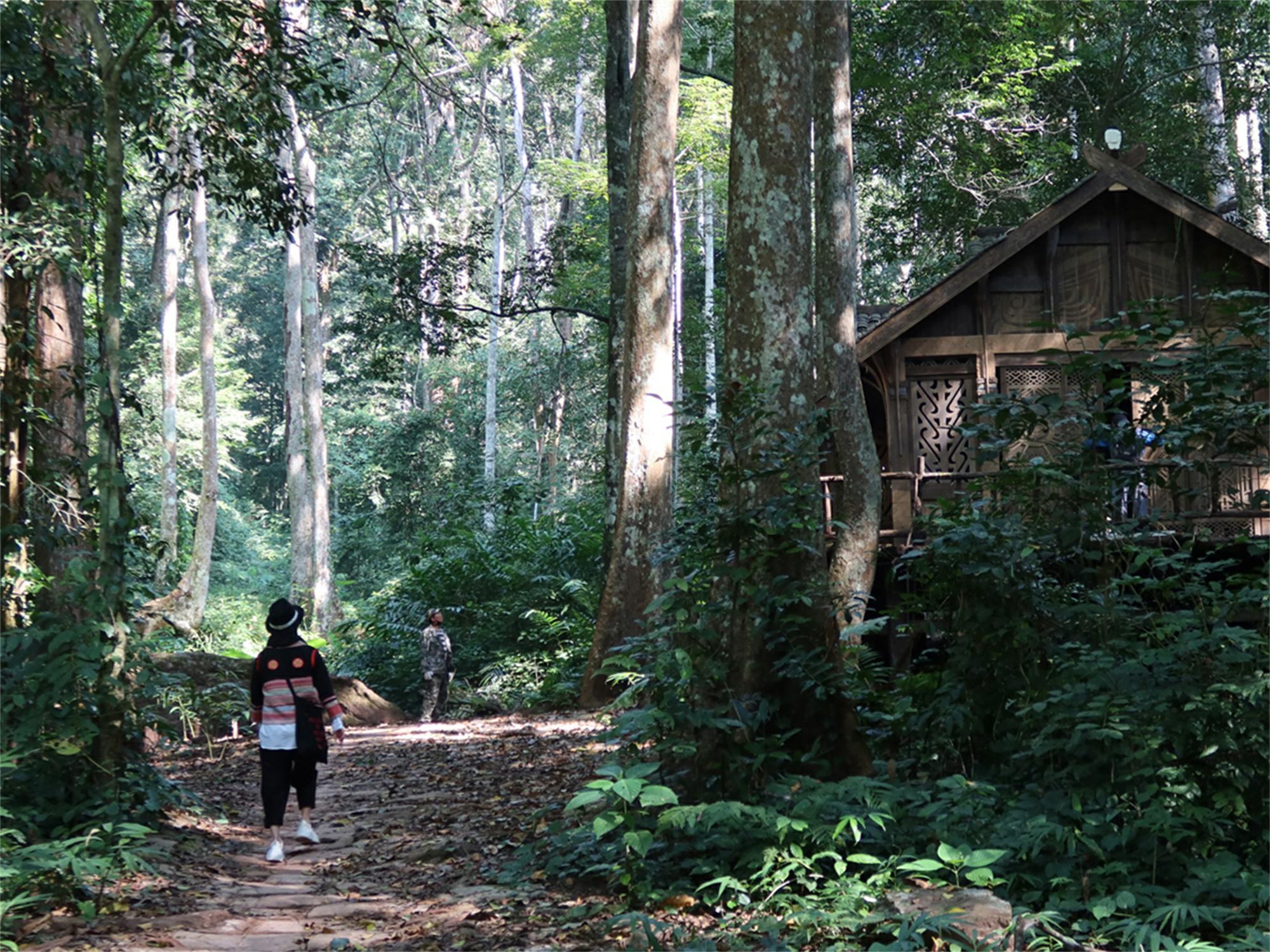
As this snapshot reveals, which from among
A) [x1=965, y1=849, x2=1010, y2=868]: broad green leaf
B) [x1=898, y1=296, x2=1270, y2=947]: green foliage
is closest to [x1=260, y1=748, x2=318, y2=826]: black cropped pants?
[x1=898, y1=296, x2=1270, y2=947]: green foliage

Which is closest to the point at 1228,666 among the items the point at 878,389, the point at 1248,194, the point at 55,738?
the point at 55,738

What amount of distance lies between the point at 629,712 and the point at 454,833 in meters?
2.48

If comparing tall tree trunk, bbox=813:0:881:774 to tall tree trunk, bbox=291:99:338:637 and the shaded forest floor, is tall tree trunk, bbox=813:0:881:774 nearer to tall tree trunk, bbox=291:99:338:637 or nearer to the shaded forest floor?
the shaded forest floor

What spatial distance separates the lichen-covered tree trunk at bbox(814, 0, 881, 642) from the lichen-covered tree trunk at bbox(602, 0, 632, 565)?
4.00m

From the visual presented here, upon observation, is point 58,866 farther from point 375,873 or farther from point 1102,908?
point 1102,908

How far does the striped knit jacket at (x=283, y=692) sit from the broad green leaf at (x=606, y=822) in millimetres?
3175

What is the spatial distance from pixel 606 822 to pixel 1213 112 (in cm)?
2610

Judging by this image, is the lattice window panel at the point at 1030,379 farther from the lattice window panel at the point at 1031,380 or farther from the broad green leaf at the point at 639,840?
the broad green leaf at the point at 639,840

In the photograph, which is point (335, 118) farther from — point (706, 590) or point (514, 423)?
point (706, 590)

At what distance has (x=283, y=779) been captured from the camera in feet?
28.1

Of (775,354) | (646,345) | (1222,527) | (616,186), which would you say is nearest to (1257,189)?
(1222,527)

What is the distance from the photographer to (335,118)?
43.8 meters

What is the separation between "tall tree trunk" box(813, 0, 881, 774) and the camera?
13258mm

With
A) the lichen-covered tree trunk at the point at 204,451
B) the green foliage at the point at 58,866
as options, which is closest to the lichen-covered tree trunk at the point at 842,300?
the green foliage at the point at 58,866
